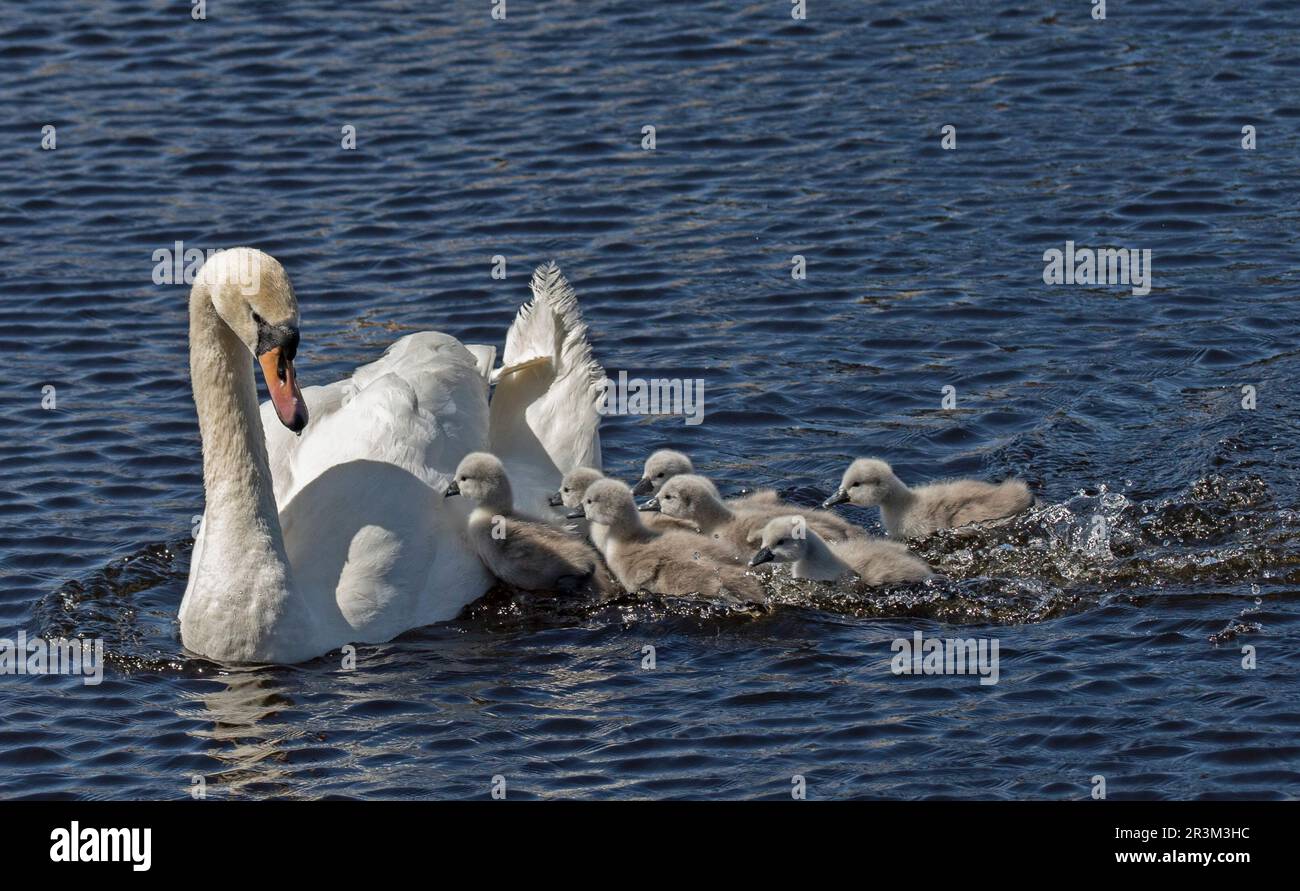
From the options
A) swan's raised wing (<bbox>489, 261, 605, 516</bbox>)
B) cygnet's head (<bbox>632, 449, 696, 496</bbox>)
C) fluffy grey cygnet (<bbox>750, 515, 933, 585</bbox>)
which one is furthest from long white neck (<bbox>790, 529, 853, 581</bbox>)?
swan's raised wing (<bbox>489, 261, 605, 516</bbox>)

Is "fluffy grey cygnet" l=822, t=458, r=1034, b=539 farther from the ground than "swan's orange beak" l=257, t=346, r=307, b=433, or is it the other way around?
"swan's orange beak" l=257, t=346, r=307, b=433

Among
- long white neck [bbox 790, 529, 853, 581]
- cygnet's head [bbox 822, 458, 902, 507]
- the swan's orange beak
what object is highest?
the swan's orange beak

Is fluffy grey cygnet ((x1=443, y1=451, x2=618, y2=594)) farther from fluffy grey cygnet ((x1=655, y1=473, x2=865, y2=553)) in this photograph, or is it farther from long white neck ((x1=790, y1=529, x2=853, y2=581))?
long white neck ((x1=790, y1=529, x2=853, y2=581))

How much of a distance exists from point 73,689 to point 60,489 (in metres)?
2.41

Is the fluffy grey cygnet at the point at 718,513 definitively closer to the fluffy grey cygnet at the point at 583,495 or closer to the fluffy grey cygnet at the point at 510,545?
the fluffy grey cygnet at the point at 583,495

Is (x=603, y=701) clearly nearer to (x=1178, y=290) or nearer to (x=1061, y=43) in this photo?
(x=1178, y=290)

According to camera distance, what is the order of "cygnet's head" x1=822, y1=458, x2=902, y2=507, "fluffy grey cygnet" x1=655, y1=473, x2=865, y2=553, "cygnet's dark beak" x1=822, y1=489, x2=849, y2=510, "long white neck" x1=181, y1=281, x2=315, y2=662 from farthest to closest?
"cygnet's dark beak" x1=822, y1=489, x2=849, y2=510, "cygnet's head" x1=822, y1=458, x2=902, y2=507, "fluffy grey cygnet" x1=655, y1=473, x2=865, y2=553, "long white neck" x1=181, y1=281, x2=315, y2=662

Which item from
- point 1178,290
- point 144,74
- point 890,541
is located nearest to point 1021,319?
point 1178,290

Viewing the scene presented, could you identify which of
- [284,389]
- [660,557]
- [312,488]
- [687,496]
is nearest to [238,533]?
[312,488]

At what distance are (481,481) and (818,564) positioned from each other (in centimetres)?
173

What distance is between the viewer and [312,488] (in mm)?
10477

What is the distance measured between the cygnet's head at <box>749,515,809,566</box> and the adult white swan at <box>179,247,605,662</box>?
1.47 metres

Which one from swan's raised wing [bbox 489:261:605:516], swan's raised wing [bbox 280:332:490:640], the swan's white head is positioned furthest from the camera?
swan's raised wing [bbox 489:261:605:516]

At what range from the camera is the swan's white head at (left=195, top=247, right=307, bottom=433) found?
9.29 meters
